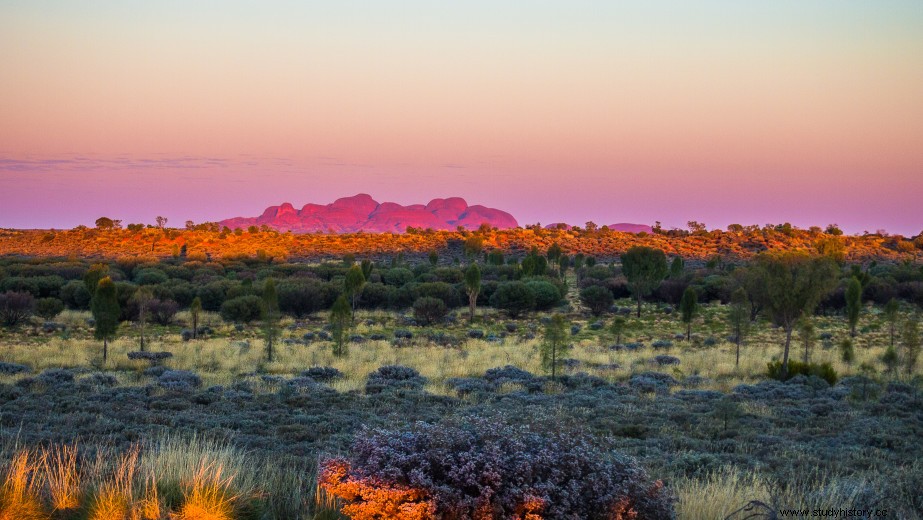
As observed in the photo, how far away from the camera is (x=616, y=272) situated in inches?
2440

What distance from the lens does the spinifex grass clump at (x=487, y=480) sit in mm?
4020

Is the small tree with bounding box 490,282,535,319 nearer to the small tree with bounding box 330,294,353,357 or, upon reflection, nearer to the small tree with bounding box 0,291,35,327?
the small tree with bounding box 330,294,353,357

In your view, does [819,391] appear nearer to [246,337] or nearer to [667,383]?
[667,383]

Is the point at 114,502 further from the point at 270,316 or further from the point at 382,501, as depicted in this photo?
the point at 270,316

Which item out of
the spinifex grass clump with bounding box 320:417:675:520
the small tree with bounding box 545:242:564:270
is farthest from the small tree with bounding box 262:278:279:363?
the small tree with bounding box 545:242:564:270

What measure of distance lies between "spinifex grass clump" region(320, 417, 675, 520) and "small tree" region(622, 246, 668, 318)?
39.2 m

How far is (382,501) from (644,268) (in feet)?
132

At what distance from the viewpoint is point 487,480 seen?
4.10 metres

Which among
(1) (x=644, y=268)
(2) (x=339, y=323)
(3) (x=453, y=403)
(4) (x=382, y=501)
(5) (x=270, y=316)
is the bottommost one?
(3) (x=453, y=403)

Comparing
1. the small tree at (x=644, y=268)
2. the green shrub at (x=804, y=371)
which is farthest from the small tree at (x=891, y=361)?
the small tree at (x=644, y=268)

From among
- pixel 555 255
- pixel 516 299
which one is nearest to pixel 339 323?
pixel 516 299

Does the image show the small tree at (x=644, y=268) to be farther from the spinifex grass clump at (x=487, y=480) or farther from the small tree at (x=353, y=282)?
the spinifex grass clump at (x=487, y=480)

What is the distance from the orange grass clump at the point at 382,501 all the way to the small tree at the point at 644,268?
Result: 39.7m

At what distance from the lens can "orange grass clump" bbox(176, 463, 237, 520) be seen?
4535mm
